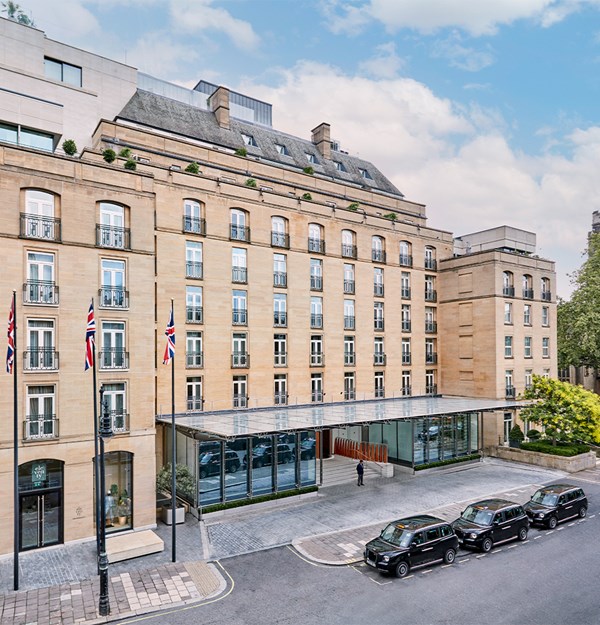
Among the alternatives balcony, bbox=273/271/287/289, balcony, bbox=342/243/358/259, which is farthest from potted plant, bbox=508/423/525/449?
balcony, bbox=273/271/287/289

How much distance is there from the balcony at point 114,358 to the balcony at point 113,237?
16.1ft

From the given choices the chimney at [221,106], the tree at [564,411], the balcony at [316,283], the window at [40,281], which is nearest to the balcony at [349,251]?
the balcony at [316,283]

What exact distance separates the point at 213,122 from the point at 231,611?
123ft

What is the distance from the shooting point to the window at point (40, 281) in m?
22.6

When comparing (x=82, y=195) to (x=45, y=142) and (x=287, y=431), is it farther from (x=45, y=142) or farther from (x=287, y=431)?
(x=287, y=431)

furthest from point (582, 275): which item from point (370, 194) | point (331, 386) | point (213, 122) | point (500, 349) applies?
point (213, 122)

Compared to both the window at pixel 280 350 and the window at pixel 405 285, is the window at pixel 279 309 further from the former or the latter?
the window at pixel 405 285

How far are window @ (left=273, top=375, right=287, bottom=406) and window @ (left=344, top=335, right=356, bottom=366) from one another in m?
5.56

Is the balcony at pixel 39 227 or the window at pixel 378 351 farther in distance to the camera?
the window at pixel 378 351

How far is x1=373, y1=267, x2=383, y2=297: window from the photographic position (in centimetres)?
4081

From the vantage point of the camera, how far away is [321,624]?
15633 millimetres

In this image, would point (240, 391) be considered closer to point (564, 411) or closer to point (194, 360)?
point (194, 360)

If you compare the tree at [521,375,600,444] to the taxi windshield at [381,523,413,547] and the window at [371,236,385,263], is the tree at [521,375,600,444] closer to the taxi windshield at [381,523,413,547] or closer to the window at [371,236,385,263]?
the window at [371,236,385,263]

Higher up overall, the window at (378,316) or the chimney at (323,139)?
the chimney at (323,139)
